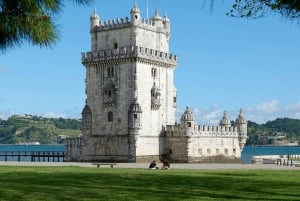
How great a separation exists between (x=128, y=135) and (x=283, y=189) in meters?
36.8

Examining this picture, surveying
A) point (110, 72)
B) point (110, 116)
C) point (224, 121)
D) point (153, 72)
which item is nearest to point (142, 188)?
point (110, 116)

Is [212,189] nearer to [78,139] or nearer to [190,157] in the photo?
[190,157]

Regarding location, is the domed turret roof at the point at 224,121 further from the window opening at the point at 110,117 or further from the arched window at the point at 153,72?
the window opening at the point at 110,117

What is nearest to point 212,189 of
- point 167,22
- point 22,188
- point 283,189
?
point 283,189

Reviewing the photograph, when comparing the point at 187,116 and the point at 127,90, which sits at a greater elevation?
the point at 127,90

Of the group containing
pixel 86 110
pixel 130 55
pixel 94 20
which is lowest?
pixel 86 110

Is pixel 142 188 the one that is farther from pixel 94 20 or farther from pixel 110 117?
pixel 94 20

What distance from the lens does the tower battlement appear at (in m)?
62.7

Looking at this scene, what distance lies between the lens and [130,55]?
62.7 metres

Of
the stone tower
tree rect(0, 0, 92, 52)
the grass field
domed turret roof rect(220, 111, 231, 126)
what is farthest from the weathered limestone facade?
tree rect(0, 0, 92, 52)

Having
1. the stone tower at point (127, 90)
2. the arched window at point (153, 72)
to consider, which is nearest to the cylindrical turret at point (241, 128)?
the stone tower at point (127, 90)

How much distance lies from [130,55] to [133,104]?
16.7ft

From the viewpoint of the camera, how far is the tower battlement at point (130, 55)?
62.7 metres

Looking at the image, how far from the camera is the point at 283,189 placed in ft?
86.5
